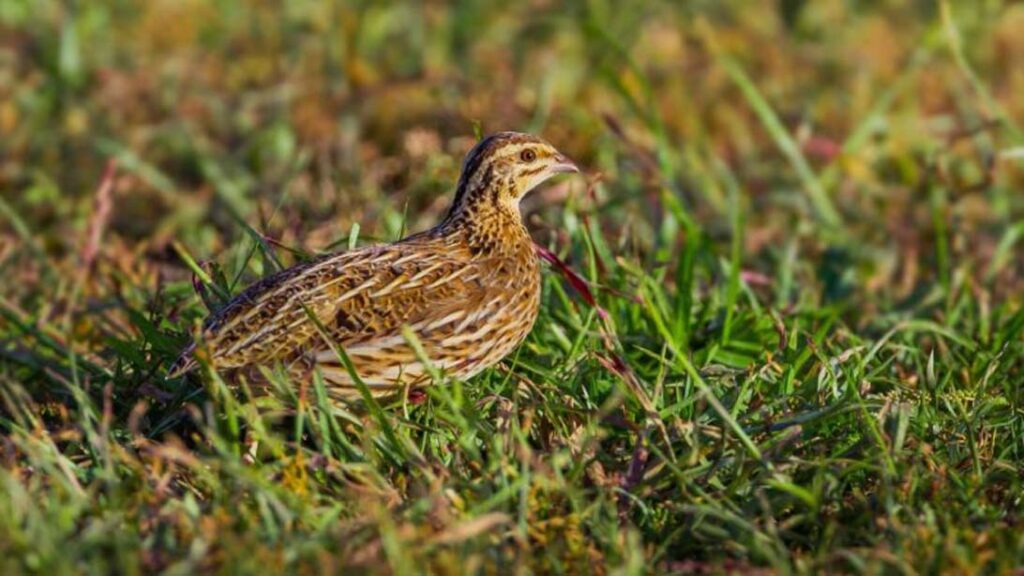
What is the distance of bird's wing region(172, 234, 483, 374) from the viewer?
4914 millimetres

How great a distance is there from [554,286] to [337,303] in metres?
1.19

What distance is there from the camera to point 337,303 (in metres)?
5.00

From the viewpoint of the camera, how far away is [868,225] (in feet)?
27.1

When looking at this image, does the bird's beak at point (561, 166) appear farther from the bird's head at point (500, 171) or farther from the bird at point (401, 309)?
the bird at point (401, 309)

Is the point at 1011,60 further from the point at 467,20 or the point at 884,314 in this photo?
the point at 884,314

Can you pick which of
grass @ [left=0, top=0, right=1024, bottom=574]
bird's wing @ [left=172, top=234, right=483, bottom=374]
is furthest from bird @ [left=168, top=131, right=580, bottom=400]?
grass @ [left=0, top=0, right=1024, bottom=574]

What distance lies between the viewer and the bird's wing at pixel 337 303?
4.91 metres

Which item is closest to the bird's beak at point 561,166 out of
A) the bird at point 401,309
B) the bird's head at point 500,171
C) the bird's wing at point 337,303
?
the bird's head at point 500,171

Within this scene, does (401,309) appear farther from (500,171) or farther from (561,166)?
(561,166)

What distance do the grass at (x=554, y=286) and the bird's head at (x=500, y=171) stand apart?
1.19 feet

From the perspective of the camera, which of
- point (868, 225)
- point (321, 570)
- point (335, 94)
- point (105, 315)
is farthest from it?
point (335, 94)

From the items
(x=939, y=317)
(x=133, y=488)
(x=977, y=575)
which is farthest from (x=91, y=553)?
(x=939, y=317)

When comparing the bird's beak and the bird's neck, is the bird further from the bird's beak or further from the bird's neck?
the bird's beak

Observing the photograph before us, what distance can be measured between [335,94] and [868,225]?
3009 mm
